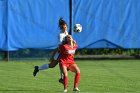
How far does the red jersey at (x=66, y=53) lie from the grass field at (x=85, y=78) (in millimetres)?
662

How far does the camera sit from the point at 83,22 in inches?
810

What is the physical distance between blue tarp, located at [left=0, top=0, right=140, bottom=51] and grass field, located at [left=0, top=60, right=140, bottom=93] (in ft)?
3.11

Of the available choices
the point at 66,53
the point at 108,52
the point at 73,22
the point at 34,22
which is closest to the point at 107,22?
the point at 73,22

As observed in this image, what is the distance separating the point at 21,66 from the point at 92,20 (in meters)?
3.99

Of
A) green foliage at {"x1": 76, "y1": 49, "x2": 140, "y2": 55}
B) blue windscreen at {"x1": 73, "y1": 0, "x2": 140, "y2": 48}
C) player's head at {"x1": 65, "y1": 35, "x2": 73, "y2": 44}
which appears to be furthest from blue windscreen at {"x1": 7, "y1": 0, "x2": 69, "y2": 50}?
player's head at {"x1": 65, "y1": 35, "x2": 73, "y2": 44}

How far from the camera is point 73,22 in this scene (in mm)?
20438

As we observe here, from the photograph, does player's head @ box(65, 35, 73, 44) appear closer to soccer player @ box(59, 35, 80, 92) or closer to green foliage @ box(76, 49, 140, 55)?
soccer player @ box(59, 35, 80, 92)

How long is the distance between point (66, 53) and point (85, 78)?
10.4 ft

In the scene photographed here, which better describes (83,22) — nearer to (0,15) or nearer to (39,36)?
(39,36)

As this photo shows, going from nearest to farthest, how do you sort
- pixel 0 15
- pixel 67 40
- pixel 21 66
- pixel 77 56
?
pixel 67 40 < pixel 21 66 < pixel 0 15 < pixel 77 56

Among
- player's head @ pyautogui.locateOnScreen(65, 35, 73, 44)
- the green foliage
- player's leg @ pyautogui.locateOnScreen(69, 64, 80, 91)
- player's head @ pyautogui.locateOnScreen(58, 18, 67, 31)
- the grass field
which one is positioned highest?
player's head @ pyautogui.locateOnScreen(58, 18, 67, 31)

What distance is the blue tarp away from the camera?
20.0 metres

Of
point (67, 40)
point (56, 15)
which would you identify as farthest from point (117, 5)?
point (67, 40)

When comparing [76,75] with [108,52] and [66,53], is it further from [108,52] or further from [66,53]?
[108,52]
